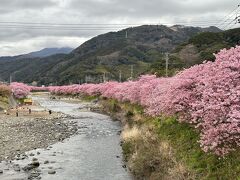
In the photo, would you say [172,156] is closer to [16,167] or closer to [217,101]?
[217,101]

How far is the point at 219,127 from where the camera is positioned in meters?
16.0

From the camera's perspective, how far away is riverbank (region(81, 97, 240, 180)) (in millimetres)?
17172

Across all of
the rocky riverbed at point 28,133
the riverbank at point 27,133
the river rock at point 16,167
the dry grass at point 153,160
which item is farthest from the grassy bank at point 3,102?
the dry grass at point 153,160

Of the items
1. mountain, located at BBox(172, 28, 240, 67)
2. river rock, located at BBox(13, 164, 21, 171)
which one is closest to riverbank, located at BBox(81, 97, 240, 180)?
river rock, located at BBox(13, 164, 21, 171)

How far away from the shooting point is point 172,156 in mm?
22328

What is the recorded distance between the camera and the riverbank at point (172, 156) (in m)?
17.2

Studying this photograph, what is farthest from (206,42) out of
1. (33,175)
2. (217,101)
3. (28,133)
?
(217,101)

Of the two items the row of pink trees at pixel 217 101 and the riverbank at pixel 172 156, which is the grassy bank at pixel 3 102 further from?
the row of pink trees at pixel 217 101

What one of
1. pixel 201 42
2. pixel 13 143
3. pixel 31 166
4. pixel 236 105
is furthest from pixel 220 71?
pixel 201 42

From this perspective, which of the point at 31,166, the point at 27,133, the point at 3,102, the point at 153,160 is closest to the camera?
the point at 153,160

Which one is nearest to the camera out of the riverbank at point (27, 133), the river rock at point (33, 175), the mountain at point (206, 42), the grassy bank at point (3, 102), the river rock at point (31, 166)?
the river rock at point (33, 175)

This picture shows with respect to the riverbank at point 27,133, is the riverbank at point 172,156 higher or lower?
higher

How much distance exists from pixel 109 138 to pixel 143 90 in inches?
360

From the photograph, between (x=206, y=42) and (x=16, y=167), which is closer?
(x=16, y=167)
